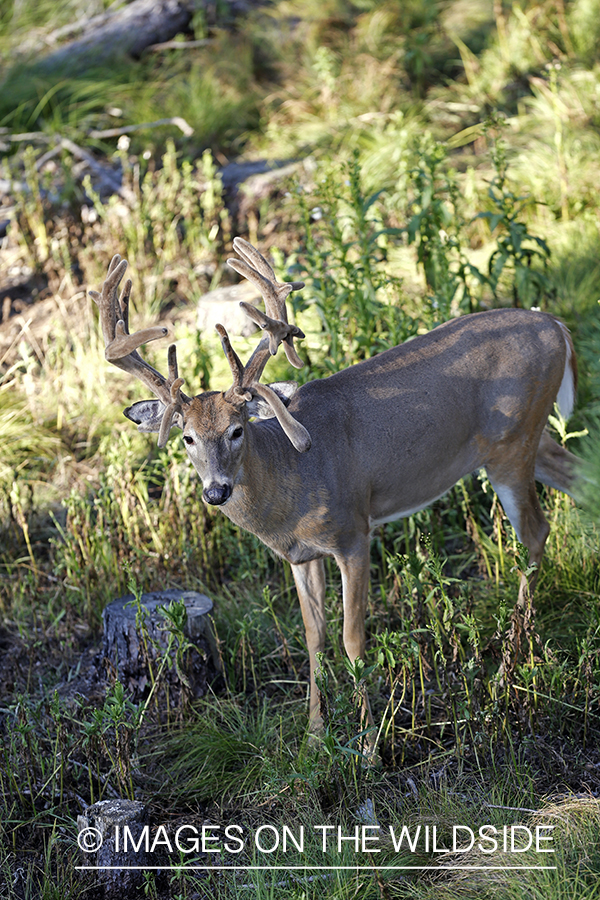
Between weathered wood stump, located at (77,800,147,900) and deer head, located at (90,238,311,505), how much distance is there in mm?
1156

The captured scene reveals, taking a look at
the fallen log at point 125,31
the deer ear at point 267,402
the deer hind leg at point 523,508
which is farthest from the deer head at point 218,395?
the fallen log at point 125,31

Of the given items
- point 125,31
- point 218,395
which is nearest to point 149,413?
point 218,395

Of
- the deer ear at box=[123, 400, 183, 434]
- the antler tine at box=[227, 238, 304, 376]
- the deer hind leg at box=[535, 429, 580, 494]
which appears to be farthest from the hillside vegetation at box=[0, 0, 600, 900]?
the deer ear at box=[123, 400, 183, 434]

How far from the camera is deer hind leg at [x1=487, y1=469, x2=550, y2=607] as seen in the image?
4367mm

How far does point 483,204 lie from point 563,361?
147 inches

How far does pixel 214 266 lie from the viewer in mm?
8281

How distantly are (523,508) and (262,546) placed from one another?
58.5 inches

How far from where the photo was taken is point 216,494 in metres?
3.32

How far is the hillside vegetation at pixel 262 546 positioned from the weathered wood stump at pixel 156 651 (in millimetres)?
98

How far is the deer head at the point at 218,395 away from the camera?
3.39 meters

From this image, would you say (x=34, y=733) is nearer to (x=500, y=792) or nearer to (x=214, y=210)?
(x=500, y=792)

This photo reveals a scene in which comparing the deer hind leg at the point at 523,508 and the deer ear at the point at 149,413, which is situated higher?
the deer ear at the point at 149,413

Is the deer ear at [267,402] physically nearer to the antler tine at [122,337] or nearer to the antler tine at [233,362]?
the antler tine at [233,362]

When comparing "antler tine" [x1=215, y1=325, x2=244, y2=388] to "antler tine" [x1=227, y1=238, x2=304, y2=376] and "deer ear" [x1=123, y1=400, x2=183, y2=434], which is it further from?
"deer ear" [x1=123, y1=400, x2=183, y2=434]
